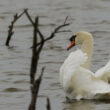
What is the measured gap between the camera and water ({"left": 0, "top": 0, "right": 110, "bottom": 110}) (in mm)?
9445

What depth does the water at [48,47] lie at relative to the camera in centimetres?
945

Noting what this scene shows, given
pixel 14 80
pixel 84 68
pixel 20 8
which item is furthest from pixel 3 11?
pixel 84 68

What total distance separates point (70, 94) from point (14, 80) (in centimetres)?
193

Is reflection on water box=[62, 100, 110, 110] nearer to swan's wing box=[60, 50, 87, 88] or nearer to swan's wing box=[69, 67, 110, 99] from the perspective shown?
swan's wing box=[69, 67, 110, 99]

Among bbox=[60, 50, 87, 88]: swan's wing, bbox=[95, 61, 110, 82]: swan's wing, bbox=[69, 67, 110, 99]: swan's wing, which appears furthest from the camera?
bbox=[95, 61, 110, 82]: swan's wing

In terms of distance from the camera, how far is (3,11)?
18.6 meters

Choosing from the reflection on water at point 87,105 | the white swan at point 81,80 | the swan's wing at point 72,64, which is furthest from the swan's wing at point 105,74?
the swan's wing at point 72,64

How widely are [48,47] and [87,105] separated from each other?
5334 millimetres

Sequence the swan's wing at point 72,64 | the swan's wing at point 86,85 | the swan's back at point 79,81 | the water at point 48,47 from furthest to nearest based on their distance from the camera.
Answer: the water at point 48,47, the swan's wing at point 86,85, the swan's back at point 79,81, the swan's wing at point 72,64

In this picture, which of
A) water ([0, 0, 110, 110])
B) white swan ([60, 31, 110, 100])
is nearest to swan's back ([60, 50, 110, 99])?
white swan ([60, 31, 110, 100])

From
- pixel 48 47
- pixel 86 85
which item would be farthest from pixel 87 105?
pixel 48 47

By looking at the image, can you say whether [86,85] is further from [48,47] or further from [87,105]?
[48,47]

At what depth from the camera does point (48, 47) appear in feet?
46.7

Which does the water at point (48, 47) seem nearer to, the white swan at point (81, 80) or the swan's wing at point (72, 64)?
the white swan at point (81, 80)
